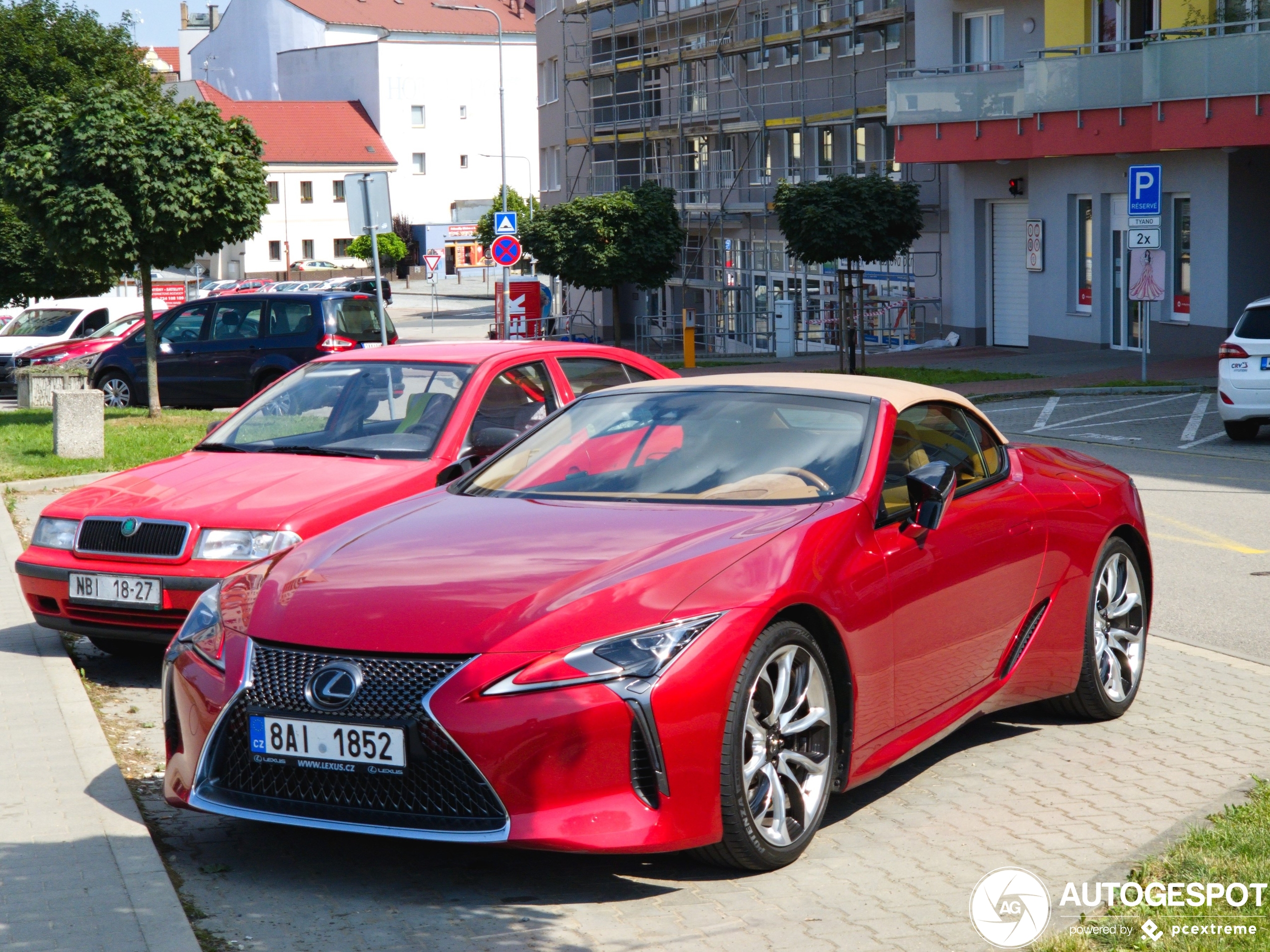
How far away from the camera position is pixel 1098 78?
2814cm

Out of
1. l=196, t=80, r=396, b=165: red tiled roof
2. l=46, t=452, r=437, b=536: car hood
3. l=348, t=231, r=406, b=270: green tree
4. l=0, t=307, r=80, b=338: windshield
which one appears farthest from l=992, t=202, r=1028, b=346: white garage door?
l=196, t=80, r=396, b=165: red tiled roof

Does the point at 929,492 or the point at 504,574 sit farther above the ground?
Answer: the point at 929,492

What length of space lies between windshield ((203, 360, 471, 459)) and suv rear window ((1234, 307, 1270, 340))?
1102 centimetres

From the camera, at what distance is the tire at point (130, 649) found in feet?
25.6

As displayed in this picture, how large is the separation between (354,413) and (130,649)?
5.35ft

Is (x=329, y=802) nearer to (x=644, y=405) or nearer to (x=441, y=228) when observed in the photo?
(x=644, y=405)

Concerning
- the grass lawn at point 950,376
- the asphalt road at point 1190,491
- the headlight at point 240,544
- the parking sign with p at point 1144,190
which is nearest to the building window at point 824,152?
the grass lawn at point 950,376

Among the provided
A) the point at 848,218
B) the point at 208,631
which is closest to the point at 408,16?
the point at 848,218

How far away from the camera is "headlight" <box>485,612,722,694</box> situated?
4.08 metres

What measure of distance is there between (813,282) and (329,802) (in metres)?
38.7

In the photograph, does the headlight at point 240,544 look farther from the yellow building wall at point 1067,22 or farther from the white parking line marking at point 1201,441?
the yellow building wall at point 1067,22

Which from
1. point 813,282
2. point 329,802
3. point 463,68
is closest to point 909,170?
point 813,282

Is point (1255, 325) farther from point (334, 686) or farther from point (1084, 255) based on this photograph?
point (1084, 255)

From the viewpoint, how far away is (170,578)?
690 centimetres
